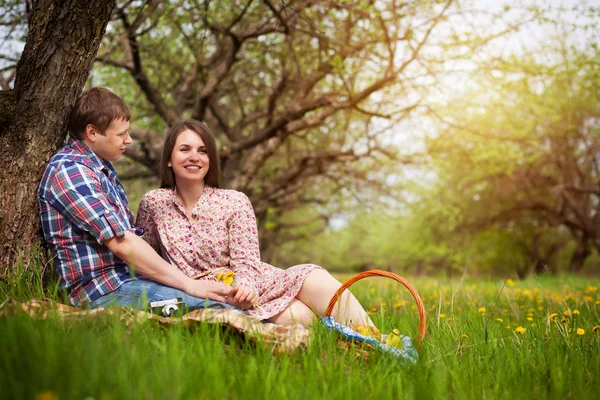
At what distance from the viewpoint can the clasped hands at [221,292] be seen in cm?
292

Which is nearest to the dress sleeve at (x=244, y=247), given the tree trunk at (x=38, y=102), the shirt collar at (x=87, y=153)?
the shirt collar at (x=87, y=153)

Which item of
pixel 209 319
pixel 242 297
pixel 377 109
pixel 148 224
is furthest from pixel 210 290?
pixel 377 109

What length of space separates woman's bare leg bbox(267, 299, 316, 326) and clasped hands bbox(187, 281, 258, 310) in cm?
24

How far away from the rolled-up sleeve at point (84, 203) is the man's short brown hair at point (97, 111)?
1.11 ft

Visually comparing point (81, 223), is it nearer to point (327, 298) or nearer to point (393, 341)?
point (327, 298)

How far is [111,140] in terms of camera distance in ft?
10.2

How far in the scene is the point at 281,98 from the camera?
9531 mm

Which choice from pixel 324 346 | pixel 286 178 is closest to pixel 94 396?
pixel 324 346

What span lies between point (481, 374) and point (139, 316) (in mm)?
1647

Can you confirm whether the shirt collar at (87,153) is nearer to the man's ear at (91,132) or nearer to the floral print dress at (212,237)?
the man's ear at (91,132)

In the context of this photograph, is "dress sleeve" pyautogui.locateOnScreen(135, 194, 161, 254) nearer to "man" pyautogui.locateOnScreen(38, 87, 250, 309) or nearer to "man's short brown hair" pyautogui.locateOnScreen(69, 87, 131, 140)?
"man" pyautogui.locateOnScreen(38, 87, 250, 309)

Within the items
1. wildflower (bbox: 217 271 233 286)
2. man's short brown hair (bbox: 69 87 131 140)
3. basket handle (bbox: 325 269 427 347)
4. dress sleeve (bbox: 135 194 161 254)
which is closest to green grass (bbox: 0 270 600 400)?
basket handle (bbox: 325 269 427 347)

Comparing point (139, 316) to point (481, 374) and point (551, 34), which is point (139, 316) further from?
point (551, 34)

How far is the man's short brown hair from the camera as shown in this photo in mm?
3080
